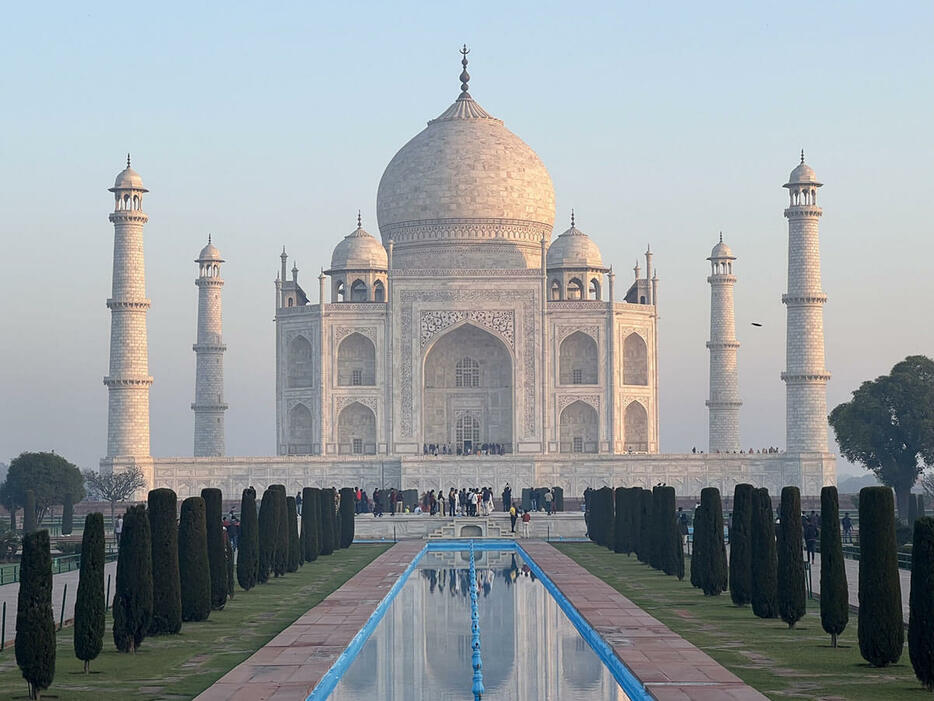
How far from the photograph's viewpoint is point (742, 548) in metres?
16.7

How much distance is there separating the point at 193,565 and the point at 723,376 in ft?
101

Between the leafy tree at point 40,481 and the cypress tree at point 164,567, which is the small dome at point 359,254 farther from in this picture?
the cypress tree at point 164,567

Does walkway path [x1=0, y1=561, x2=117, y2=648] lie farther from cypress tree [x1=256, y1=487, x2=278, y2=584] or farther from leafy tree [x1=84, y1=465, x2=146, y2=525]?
leafy tree [x1=84, y1=465, x2=146, y2=525]

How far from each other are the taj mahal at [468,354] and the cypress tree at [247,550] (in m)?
19.4

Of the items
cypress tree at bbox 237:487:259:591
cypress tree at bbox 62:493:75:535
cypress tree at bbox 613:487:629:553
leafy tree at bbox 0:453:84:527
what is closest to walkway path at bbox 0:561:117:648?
cypress tree at bbox 237:487:259:591

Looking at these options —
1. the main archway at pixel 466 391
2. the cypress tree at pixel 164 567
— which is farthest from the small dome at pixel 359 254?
the cypress tree at pixel 164 567

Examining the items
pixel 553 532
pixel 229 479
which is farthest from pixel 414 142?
pixel 553 532

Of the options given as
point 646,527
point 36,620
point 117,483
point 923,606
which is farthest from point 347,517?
point 923,606

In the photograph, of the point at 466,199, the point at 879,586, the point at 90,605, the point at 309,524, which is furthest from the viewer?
the point at 466,199

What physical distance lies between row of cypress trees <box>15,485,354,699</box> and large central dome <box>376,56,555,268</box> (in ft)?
80.0

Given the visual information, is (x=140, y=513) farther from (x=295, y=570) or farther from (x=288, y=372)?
(x=288, y=372)

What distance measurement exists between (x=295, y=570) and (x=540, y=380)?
19995 millimetres

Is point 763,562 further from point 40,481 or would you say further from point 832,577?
point 40,481

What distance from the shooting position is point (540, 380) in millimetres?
42562
